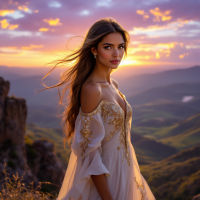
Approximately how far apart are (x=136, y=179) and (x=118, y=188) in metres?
0.38

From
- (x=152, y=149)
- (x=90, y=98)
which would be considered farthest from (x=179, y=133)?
(x=90, y=98)

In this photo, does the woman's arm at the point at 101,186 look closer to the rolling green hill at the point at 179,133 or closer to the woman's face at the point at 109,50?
the woman's face at the point at 109,50

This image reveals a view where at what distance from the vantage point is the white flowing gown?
7.10ft

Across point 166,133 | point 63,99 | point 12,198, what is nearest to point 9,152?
point 12,198

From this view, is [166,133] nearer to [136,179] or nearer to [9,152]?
[9,152]

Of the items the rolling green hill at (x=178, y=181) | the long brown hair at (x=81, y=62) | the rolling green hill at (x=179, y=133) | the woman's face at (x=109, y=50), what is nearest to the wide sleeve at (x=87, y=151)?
the long brown hair at (x=81, y=62)

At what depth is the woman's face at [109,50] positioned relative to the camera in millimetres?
2414

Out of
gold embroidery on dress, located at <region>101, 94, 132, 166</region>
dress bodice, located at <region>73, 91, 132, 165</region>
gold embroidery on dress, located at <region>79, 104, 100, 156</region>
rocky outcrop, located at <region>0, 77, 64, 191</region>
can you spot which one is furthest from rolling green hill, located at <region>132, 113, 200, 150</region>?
gold embroidery on dress, located at <region>79, 104, 100, 156</region>

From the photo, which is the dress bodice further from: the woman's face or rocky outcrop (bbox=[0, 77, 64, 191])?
rocky outcrop (bbox=[0, 77, 64, 191])

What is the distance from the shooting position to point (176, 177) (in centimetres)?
3706

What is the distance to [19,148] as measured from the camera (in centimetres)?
1608

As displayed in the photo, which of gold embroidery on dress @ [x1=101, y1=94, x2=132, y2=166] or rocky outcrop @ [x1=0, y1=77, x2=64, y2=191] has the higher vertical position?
gold embroidery on dress @ [x1=101, y1=94, x2=132, y2=166]

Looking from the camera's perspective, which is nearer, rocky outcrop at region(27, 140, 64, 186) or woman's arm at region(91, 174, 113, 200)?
woman's arm at region(91, 174, 113, 200)

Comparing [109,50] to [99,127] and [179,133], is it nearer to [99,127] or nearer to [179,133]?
[99,127]
